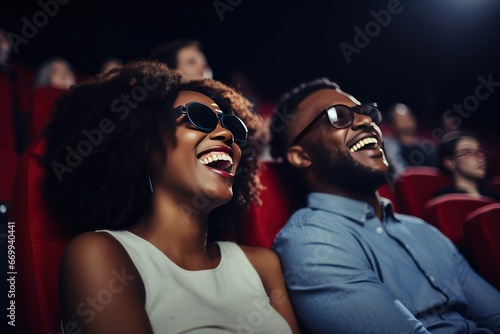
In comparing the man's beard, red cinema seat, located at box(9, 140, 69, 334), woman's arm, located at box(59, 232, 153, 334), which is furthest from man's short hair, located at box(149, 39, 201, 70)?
woman's arm, located at box(59, 232, 153, 334)

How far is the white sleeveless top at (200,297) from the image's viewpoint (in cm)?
59

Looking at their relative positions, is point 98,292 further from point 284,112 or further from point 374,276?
point 284,112

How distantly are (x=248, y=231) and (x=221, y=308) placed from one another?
0.30m

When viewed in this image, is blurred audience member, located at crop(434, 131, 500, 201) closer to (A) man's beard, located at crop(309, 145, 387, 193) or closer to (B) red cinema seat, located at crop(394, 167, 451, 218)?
(B) red cinema seat, located at crop(394, 167, 451, 218)

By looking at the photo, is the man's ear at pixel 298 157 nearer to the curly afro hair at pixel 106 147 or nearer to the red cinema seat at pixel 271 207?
the red cinema seat at pixel 271 207

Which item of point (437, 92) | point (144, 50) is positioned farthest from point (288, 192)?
point (437, 92)

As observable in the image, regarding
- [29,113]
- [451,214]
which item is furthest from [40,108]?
[451,214]

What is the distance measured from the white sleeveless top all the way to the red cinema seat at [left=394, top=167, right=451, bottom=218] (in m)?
0.88

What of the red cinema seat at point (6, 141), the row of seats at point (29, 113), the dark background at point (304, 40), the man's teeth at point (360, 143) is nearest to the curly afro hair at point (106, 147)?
the man's teeth at point (360, 143)

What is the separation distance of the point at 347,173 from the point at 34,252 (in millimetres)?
592

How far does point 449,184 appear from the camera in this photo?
1698 millimetres

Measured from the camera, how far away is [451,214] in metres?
1.19

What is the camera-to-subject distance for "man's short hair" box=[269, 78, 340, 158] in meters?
1.06

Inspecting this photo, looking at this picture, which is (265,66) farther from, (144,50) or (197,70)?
(197,70)
